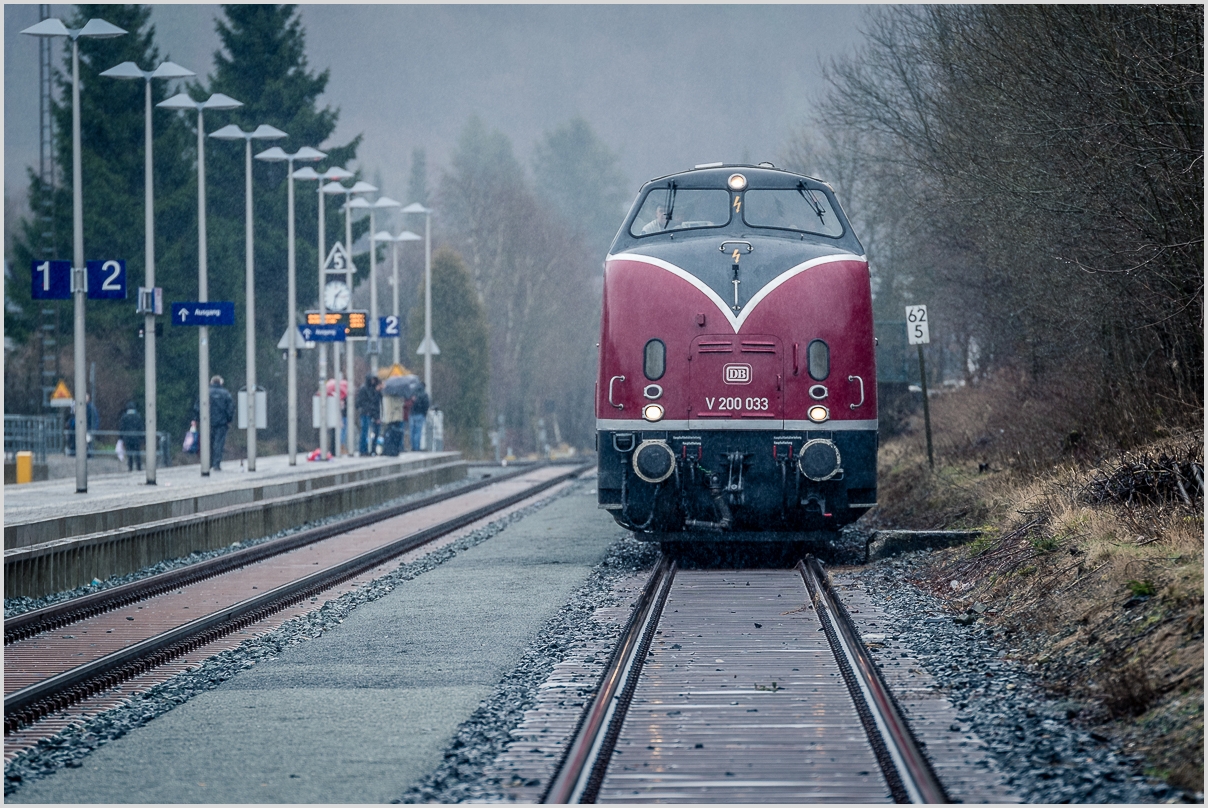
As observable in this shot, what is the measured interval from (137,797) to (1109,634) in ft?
18.1

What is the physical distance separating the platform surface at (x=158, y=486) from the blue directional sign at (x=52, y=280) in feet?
8.86

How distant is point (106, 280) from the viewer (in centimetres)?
2056

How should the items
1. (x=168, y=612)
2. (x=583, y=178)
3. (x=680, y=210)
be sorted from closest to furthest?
1. (x=168, y=612)
2. (x=680, y=210)
3. (x=583, y=178)

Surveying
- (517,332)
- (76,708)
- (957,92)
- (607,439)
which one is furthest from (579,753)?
(517,332)

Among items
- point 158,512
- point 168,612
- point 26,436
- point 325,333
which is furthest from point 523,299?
point 168,612

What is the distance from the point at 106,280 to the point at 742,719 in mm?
15098

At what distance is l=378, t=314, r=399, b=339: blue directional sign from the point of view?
37.1 meters

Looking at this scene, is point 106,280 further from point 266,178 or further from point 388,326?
point 266,178

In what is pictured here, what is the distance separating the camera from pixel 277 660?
400 inches

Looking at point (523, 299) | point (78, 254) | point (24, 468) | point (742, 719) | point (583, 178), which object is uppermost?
point (583, 178)

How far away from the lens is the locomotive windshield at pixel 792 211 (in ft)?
47.6

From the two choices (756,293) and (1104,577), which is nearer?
(1104,577)

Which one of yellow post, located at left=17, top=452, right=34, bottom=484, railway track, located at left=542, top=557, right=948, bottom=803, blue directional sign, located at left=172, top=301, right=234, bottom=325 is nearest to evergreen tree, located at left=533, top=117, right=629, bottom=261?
yellow post, located at left=17, top=452, right=34, bottom=484

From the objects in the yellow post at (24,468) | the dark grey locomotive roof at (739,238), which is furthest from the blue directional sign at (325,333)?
the dark grey locomotive roof at (739,238)
